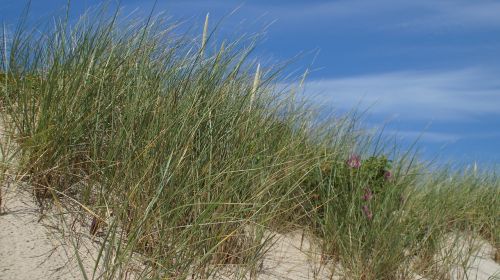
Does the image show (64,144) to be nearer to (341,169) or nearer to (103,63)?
(103,63)

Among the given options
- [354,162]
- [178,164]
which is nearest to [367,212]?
[354,162]

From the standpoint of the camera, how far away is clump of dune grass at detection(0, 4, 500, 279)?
290 cm

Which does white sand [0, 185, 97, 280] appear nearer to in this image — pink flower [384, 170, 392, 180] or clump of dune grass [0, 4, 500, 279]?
clump of dune grass [0, 4, 500, 279]

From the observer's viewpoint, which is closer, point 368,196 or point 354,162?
point 368,196

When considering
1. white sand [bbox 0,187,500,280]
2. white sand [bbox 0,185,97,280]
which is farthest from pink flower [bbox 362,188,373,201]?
white sand [bbox 0,185,97,280]

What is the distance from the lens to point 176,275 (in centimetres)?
272

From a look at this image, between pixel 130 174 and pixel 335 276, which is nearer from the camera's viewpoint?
pixel 130 174

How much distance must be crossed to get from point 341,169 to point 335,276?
983 millimetres

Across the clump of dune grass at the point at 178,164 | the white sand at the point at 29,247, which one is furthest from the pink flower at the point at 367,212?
the white sand at the point at 29,247

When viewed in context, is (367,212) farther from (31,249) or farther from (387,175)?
(31,249)

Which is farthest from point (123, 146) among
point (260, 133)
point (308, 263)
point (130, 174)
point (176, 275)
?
point (308, 263)

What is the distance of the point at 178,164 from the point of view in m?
2.71

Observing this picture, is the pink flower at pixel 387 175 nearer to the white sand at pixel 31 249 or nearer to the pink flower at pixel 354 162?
the pink flower at pixel 354 162

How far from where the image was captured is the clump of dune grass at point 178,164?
9.51 feet
